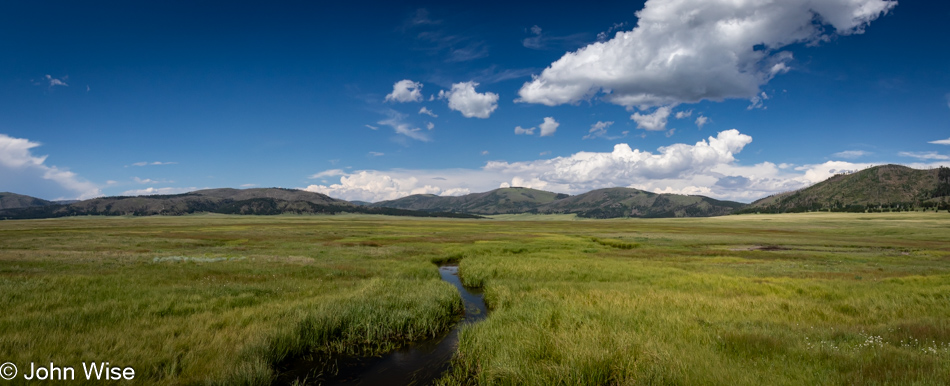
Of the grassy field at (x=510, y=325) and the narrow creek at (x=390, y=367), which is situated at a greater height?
the grassy field at (x=510, y=325)

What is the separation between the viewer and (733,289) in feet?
63.6

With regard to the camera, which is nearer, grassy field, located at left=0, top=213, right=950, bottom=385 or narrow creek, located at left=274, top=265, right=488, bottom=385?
grassy field, located at left=0, top=213, right=950, bottom=385

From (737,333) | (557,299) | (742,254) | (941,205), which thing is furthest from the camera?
(941,205)

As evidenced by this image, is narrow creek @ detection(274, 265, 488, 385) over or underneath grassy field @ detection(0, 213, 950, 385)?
underneath

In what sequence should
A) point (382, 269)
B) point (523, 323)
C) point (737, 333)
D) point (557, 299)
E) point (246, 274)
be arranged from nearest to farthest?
1. point (737, 333)
2. point (523, 323)
3. point (557, 299)
4. point (246, 274)
5. point (382, 269)

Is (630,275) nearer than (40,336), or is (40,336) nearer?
(40,336)

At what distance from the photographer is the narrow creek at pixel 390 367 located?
Answer: 10031 millimetres

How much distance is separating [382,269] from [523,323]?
16.6 meters

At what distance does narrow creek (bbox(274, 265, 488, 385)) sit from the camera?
10.0m

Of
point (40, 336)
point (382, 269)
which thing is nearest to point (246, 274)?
point (382, 269)

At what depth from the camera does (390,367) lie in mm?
11039

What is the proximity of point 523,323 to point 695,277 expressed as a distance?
15.6 meters

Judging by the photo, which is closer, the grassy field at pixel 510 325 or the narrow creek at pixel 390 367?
the grassy field at pixel 510 325

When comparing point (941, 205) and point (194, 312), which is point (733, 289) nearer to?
point (194, 312)
